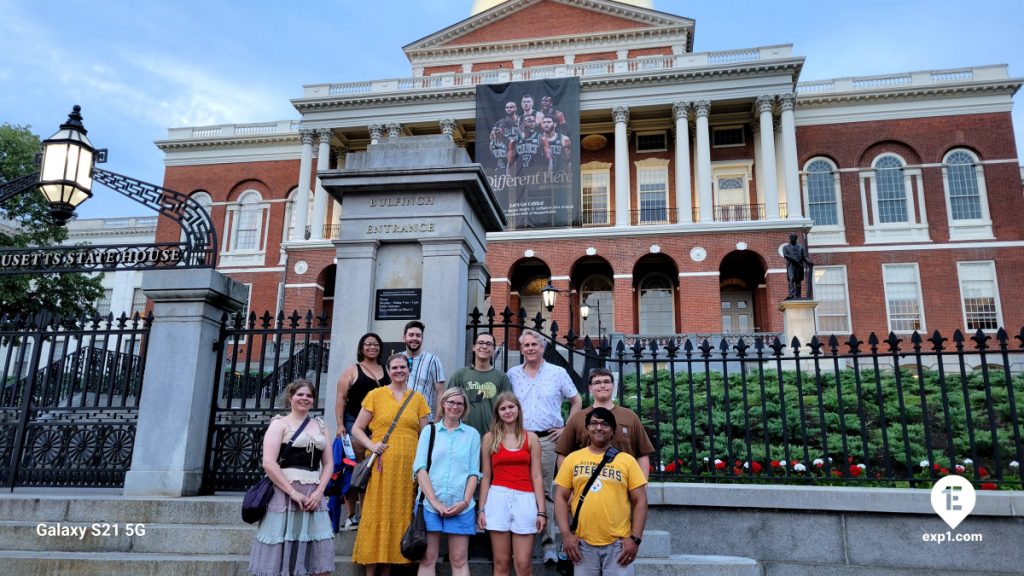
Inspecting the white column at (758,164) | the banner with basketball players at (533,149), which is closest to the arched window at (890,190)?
the white column at (758,164)

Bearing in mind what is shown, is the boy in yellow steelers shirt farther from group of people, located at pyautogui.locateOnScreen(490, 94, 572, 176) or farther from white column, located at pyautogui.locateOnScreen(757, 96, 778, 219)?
white column, located at pyautogui.locateOnScreen(757, 96, 778, 219)

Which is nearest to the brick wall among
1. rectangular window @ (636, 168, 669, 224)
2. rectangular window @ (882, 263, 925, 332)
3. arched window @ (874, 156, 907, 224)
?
rectangular window @ (636, 168, 669, 224)

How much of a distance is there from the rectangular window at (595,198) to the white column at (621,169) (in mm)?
2189

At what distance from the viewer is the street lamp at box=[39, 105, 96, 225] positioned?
604 centimetres

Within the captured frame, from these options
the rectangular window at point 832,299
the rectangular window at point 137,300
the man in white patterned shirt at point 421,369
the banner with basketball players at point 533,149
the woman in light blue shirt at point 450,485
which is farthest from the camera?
the rectangular window at point 137,300

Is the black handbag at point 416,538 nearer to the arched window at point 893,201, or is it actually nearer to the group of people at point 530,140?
the group of people at point 530,140

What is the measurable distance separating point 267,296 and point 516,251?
1481 centimetres

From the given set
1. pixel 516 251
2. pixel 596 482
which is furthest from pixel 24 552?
pixel 516 251

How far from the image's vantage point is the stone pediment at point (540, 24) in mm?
37531

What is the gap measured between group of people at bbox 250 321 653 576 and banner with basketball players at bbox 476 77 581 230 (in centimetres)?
2649

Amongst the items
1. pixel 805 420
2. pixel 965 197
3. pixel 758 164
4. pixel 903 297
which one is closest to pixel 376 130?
pixel 758 164

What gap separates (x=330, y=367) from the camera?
20.2 feet

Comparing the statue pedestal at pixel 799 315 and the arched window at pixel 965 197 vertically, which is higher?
the arched window at pixel 965 197
